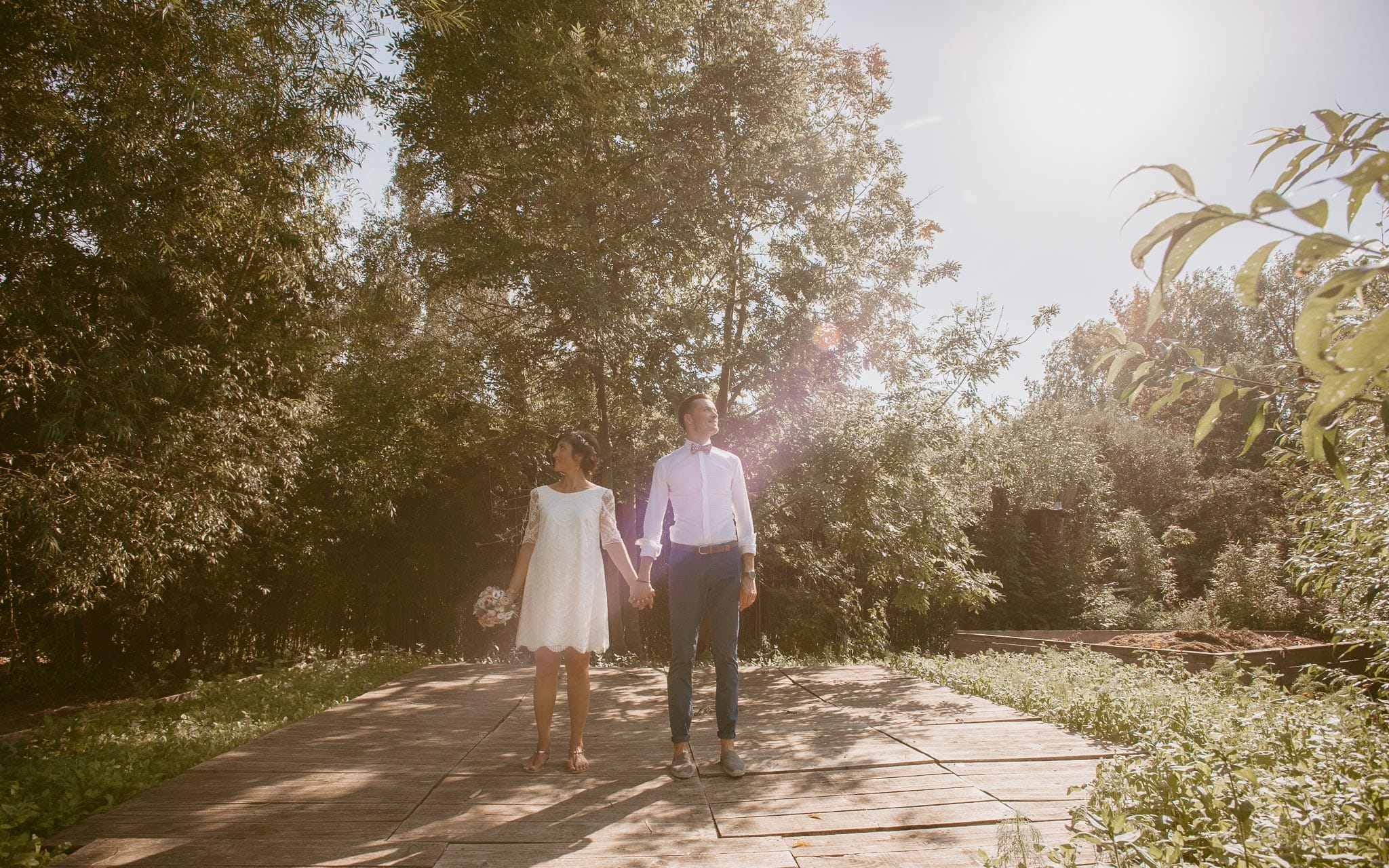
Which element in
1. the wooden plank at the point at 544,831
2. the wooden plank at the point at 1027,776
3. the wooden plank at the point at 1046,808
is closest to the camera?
the wooden plank at the point at 544,831

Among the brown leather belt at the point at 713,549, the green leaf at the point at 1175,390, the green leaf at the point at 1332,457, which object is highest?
the green leaf at the point at 1175,390

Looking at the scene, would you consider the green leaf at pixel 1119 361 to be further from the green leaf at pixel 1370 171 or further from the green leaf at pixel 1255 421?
the green leaf at pixel 1370 171

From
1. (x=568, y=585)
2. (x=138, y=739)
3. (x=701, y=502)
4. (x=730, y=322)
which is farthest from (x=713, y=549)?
(x=730, y=322)

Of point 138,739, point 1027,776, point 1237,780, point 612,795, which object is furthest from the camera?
point 138,739

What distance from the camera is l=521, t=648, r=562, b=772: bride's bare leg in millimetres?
3441

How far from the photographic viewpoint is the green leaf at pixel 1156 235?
2.62 ft

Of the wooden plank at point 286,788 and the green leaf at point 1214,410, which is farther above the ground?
the green leaf at point 1214,410

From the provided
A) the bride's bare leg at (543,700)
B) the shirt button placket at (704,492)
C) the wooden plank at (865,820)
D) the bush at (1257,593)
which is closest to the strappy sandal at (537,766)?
the bride's bare leg at (543,700)

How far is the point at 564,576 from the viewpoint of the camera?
138 inches

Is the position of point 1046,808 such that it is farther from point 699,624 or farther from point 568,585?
point 568,585

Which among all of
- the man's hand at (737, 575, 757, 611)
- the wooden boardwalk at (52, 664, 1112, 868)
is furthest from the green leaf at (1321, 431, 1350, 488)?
the man's hand at (737, 575, 757, 611)

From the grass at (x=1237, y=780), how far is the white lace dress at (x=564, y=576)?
78.6 inches

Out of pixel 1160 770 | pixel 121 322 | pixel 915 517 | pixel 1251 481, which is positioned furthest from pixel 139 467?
pixel 1251 481

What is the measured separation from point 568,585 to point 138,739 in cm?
351
